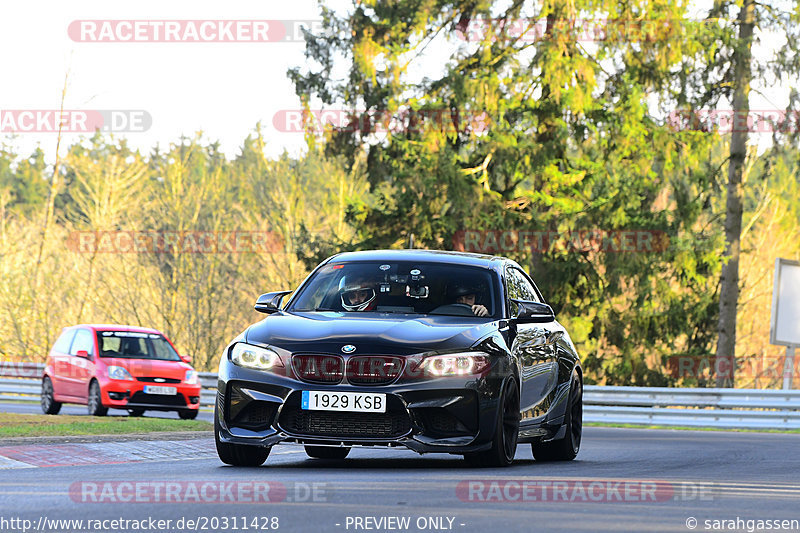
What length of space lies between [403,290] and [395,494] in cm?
321

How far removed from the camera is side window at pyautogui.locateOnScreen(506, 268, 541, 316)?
12070 millimetres

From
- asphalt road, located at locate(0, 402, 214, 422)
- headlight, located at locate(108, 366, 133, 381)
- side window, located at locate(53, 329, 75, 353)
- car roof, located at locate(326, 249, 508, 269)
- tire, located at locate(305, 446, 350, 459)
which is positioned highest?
car roof, located at locate(326, 249, 508, 269)

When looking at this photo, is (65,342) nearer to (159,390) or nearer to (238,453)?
(159,390)

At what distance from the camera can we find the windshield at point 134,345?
24750mm

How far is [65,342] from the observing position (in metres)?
25.9

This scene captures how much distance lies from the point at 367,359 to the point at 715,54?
2880 centimetres

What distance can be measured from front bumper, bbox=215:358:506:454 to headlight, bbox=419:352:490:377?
5 cm

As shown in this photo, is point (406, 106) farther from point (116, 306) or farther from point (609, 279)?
point (116, 306)

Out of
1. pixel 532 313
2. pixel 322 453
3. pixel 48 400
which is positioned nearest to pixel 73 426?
pixel 322 453

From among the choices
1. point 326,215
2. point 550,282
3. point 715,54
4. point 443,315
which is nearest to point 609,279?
point 550,282

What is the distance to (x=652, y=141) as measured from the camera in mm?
36625

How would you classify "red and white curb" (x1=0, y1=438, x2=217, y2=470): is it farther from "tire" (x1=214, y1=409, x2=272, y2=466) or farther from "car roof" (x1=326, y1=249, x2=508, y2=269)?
"car roof" (x1=326, y1=249, x2=508, y2=269)

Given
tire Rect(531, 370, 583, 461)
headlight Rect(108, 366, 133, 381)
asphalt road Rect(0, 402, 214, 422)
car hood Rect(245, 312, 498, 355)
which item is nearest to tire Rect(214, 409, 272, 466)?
car hood Rect(245, 312, 498, 355)

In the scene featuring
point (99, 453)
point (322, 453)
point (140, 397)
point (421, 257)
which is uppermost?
point (421, 257)
